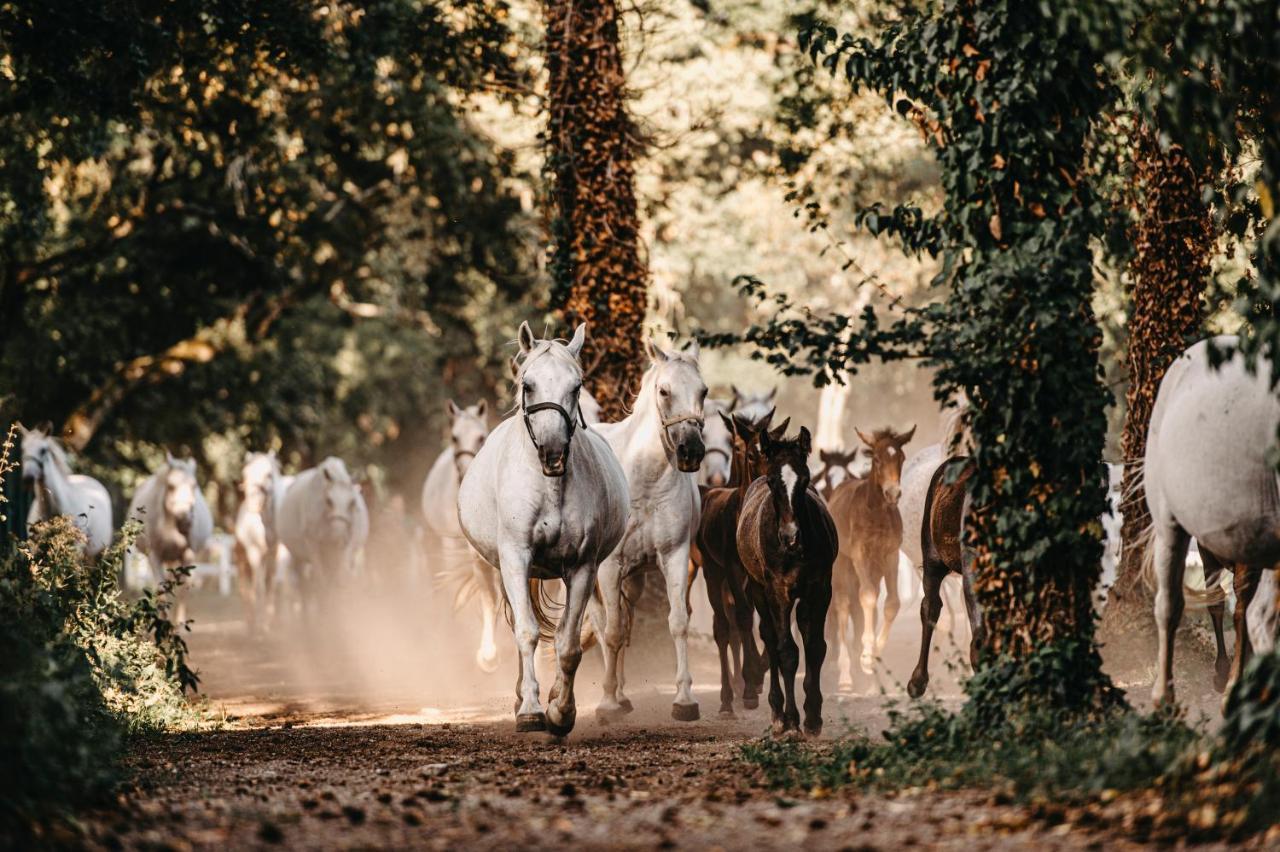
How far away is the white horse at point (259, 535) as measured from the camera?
2661 cm

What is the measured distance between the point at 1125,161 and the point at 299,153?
1505 centimetres

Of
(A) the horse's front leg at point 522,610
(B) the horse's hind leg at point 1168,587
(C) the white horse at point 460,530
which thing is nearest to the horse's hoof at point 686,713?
(A) the horse's front leg at point 522,610

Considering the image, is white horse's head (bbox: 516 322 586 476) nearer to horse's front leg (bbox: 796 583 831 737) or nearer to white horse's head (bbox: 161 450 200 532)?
horse's front leg (bbox: 796 583 831 737)

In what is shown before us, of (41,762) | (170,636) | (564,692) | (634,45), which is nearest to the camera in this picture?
(41,762)

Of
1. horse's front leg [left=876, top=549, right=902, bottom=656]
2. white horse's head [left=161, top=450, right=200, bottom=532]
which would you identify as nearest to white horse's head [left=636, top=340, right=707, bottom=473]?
horse's front leg [left=876, top=549, right=902, bottom=656]

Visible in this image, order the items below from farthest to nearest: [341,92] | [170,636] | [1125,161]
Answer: [341,92] → [1125,161] → [170,636]

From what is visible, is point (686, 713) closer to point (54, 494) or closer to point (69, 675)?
point (69, 675)

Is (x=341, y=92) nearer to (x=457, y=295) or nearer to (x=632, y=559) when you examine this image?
(x=457, y=295)

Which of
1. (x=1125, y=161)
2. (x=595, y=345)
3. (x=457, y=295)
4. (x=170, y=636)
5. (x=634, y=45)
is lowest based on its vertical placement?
(x=170, y=636)

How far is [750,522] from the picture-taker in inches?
475

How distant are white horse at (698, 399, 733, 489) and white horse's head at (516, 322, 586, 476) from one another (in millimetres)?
4977

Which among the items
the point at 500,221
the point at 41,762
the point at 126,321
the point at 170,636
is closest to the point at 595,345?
the point at 170,636

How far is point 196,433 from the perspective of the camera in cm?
3284

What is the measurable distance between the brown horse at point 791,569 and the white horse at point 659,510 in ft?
3.48
